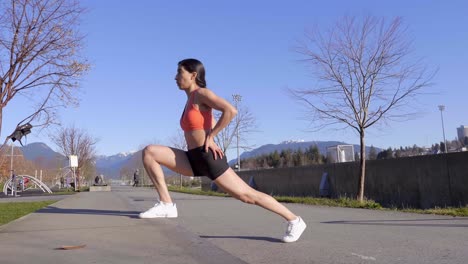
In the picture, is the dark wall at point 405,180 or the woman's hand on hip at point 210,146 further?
the dark wall at point 405,180

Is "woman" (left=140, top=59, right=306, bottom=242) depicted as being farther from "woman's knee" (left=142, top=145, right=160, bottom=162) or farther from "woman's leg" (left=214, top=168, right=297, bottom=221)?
"woman's knee" (left=142, top=145, right=160, bottom=162)

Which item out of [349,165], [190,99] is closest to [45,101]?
[190,99]

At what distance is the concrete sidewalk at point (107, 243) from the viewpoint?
15.6ft

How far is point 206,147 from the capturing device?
5258 mm

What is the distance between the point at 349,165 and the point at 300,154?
3424 inches

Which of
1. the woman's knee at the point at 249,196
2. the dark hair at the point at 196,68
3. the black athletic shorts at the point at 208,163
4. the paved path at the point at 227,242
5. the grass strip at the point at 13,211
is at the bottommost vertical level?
the paved path at the point at 227,242

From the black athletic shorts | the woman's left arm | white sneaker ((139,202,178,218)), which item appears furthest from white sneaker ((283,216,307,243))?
white sneaker ((139,202,178,218))

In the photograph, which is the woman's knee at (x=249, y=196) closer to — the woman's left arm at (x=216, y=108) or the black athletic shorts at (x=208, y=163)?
the black athletic shorts at (x=208, y=163)

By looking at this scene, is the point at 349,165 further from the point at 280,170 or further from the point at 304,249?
the point at 304,249

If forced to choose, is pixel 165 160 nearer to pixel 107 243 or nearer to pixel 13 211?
pixel 107 243

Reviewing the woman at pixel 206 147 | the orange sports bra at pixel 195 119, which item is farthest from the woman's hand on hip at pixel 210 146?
the orange sports bra at pixel 195 119

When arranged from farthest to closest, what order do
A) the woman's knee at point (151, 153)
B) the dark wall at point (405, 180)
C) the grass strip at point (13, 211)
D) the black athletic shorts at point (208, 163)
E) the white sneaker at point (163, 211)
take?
1. the dark wall at point (405, 180)
2. the grass strip at point (13, 211)
3. the white sneaker at point (163, 211)
4. the woman's knee at point (151, 153)
5. the black athletic shorts at point (208, 163)

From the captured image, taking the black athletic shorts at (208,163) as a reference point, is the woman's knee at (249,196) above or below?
below

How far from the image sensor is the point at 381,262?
14.5ft
